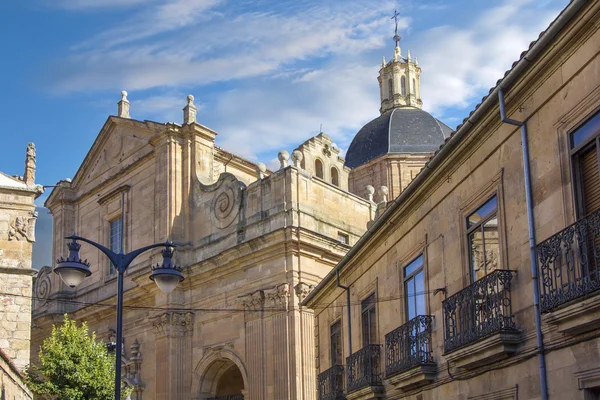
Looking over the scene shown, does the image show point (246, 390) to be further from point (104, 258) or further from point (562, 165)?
point (562, 165)

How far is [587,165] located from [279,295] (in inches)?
692

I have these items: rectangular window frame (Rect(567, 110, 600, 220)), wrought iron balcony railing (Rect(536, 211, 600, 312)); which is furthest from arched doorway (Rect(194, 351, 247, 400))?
rectangular window frame (Rect(567, 110, 600, 220))

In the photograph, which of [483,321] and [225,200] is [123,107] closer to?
[225,200]

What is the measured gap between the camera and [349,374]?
1712 centimetres

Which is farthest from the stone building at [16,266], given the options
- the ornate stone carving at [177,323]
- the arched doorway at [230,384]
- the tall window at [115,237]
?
the tall window at [115,237]

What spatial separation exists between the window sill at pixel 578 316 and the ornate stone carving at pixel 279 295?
17212 mm

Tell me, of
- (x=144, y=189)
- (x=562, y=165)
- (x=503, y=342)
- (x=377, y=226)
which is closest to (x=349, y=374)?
(x=377, y=226)

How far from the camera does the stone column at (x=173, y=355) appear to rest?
28875mm

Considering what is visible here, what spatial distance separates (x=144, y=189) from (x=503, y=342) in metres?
24.2

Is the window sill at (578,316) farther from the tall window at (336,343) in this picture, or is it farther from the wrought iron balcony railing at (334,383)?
the tall window at (336,343)

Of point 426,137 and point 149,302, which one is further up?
point 426,137

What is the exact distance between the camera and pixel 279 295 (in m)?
26.5

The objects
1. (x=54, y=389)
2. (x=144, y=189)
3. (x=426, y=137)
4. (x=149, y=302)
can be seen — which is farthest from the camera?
(x=426, y=137)

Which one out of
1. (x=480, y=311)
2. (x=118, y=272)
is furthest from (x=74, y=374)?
(x=480, y=311)
